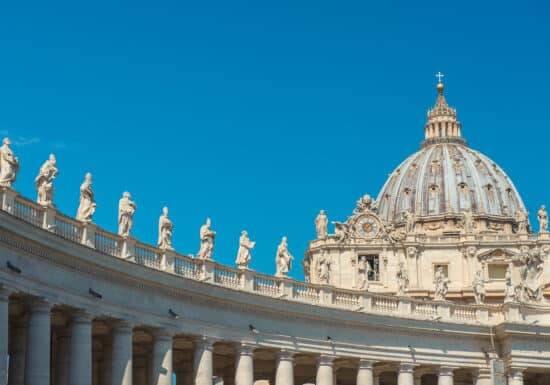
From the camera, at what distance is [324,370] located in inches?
3164

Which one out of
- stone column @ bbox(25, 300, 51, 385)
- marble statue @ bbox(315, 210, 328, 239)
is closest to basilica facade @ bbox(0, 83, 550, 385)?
stone column @ bbox(25, 300, 51, 385)

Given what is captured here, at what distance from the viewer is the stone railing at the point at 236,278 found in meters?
57.5

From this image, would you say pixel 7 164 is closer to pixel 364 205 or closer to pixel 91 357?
pixel 91 357

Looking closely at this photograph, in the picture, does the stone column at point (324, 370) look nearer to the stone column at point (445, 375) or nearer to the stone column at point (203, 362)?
the stone column at point (445, 375)

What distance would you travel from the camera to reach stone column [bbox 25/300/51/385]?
54.8 metres

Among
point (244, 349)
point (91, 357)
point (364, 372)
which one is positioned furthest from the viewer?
point (364, 372)

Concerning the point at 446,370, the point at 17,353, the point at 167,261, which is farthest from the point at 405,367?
the point at 17,353

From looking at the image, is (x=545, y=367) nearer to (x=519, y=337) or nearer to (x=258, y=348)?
(x=519, y=337)

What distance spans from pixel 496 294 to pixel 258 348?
2817 inches

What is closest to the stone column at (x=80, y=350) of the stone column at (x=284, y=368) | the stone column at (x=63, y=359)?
the stone column at (x=63, y=359)

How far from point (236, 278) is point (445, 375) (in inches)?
790

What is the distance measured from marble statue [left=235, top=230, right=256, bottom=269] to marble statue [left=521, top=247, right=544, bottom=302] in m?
27.1

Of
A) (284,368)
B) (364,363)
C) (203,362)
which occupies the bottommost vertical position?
(203,362)

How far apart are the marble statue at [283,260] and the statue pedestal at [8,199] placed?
2985 centimetres
